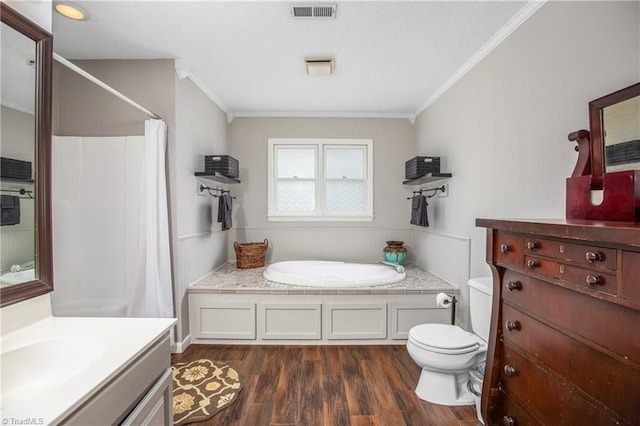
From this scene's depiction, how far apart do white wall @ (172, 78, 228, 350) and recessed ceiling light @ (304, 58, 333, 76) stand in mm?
1157

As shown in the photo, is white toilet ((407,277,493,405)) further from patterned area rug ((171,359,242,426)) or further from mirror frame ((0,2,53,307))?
mirror frame ((0,2,53,307))

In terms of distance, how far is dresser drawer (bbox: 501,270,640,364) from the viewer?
2.50 ft

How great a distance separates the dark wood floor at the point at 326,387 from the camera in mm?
1766

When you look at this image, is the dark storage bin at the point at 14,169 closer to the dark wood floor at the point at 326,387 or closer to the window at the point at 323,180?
the dark wood floor at the point at 326,387

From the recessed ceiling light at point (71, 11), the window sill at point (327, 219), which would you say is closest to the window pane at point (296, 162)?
the window sill at point (327, 219)

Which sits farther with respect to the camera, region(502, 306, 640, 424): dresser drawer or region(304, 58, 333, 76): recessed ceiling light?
region(304, 58, 333, 76): recessed ceiling light

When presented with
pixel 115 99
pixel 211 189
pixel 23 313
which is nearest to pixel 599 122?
pixel 23 313

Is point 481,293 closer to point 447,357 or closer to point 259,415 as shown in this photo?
point 447,357

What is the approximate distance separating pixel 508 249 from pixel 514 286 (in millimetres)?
154

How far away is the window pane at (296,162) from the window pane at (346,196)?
335mm

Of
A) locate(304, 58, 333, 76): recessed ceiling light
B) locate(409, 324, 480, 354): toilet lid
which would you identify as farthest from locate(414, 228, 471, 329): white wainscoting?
locate(304, 58, 333, 76): recessed ceiling light

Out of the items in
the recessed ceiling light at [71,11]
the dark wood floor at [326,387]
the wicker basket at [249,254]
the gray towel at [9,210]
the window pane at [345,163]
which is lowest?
the dark wood floor at [326,387]

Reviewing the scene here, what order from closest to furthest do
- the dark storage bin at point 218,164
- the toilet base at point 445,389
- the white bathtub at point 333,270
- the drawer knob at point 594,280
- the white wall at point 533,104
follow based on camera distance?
the drawer knob at point 594,280, the white wall at point 533,104, the toilet base at point 445,389, the dark storage bin at point 218,164, the white bathtub at point 333,270

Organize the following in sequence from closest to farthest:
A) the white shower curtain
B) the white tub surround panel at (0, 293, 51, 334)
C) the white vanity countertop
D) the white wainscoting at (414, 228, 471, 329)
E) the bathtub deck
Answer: the white vanity countertop → the white tub surround panel at (0, 293, 51, 334) → the white shower curtain → the white wainscoting at (414, 228, 471, 329) → the bathtub deck
